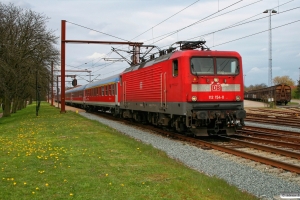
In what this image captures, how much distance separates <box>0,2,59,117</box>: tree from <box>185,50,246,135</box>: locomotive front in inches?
671

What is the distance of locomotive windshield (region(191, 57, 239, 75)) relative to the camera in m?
13.1

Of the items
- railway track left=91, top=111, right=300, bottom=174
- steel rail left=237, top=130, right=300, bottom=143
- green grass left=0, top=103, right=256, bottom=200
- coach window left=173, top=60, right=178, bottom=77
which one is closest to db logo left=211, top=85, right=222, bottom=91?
coach window left=173, top=60, right=178, bottom=77

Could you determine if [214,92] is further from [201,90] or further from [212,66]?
[212,66]

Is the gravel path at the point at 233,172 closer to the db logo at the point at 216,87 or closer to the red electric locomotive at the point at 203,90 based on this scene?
the red electric locomotive at the point at 203,90

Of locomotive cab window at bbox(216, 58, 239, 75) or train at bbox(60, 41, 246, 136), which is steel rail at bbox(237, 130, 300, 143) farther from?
locomotive cab window at bbox(216, 58, 239, 75)

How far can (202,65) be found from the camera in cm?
1325

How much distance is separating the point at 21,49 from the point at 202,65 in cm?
1871

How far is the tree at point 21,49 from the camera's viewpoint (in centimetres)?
2679

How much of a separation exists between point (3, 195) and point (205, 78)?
886 cm

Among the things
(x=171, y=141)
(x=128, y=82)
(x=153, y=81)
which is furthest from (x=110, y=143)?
(x=128, y=82)

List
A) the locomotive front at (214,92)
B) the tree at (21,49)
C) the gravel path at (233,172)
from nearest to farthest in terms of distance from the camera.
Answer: the gravel path at (233,172) → the locomotive front at (214,92) → the tree at (21,49)

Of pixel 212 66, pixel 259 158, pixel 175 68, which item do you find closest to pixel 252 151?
pixel 259 158

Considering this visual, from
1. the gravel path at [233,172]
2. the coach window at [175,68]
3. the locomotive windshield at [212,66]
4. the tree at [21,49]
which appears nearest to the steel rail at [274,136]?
the locomotive windshield at [212,66]

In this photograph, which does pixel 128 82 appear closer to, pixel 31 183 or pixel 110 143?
pixel 110 143
